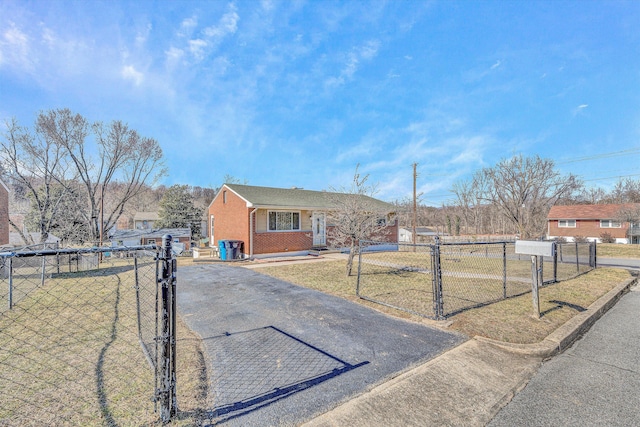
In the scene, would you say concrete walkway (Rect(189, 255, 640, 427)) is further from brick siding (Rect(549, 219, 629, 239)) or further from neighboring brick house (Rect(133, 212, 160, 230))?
Answer: neighboring brick house (Rect(133, 212, 160, 230))

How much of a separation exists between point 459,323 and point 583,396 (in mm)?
1912

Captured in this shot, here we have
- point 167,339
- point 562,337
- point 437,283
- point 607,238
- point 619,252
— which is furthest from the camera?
point 607,238

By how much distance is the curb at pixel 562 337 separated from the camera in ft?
12.0

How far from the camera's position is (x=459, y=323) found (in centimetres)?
464

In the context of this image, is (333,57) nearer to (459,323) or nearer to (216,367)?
(459,323)

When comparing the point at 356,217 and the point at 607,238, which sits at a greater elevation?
the point at 356,217

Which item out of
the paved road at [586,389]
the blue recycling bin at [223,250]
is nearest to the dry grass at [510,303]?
the paved road at [586,389]

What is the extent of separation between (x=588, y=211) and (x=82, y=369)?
49.6 metres

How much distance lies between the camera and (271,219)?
14961 millimetres

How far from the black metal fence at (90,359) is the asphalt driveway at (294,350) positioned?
2.11 ft

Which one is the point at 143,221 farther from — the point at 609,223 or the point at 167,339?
the point at 609,223

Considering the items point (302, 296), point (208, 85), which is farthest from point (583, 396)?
point (208, 85)

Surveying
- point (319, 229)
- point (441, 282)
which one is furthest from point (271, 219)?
point (441, 282)

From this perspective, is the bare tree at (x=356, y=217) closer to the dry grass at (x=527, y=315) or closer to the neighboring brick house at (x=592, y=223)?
the dry grass at (x=527, y=315)
